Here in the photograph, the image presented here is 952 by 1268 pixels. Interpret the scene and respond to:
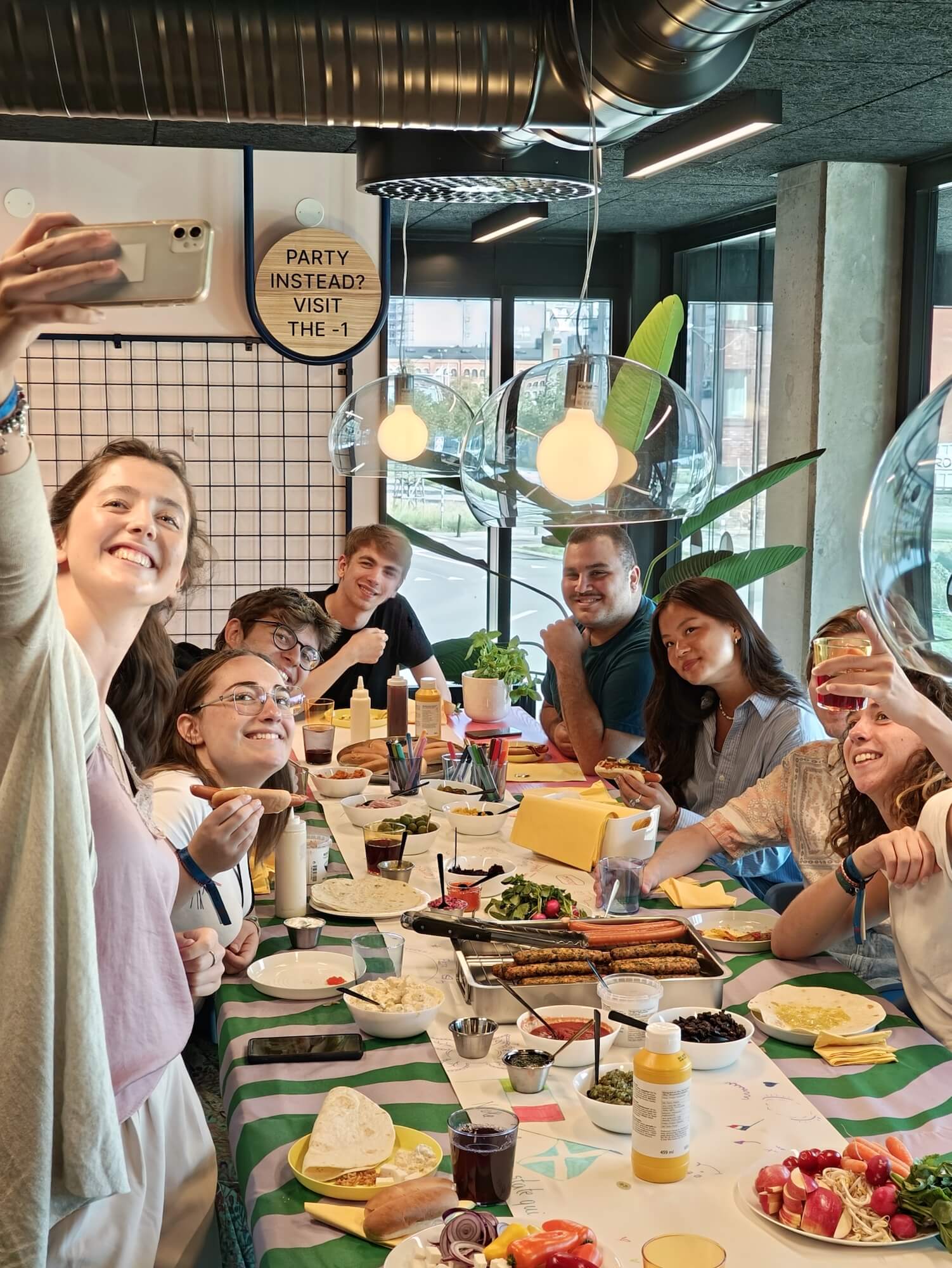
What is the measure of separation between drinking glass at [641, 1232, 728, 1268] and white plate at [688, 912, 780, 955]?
96 cm

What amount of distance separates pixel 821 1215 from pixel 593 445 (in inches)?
51.8

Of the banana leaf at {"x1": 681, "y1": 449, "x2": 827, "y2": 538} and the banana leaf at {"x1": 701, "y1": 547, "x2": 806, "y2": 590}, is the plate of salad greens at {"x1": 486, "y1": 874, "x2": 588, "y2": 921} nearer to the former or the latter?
the banana leaf at {"x1": 681, "y1": 449, "x2": 827, "y2": 538}

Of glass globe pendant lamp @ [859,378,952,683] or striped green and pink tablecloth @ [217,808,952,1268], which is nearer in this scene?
glass globe pendant lamp @ [859,378,952,683]

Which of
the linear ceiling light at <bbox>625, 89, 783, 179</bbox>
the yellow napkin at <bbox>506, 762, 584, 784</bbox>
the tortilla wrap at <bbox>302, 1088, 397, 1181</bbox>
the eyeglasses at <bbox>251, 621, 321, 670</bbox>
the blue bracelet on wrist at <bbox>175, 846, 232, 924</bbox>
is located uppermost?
the linear ceiling light at <bbox>625, 89, 783, 179</bbox>

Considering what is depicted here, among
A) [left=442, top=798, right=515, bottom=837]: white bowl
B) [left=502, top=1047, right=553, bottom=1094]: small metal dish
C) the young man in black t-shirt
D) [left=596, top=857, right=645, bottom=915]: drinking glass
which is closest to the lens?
[left=502, top=1047, right=553, bottom=1094]: small metal dish

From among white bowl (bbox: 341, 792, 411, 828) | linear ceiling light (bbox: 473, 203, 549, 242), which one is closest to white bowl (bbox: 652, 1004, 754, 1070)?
white bowl (bbox: 341, 792, 411, 828)

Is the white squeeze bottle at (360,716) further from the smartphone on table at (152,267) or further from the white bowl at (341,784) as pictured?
the smartphone on table at (152,267)

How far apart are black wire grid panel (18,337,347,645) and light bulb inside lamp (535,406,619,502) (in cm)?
282

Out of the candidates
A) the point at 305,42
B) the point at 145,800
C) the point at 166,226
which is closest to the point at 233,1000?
the point at 145,800

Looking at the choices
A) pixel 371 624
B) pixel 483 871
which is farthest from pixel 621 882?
pixel 371 624

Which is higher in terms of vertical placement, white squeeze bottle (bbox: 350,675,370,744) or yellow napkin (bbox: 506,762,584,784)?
white squeeze bottle (bbox: 350,675,370,744)

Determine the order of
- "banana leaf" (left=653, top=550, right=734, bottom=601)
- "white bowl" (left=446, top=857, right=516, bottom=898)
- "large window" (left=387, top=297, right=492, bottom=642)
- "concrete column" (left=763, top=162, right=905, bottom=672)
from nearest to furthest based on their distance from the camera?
"white bowl" (left=446, top=857, right=516, bottom=898), "banana leaf" (left=653, top=550, right=734, bottom=601), "concrete column" (left=763, top=162, right=905, bottom=672), "large window" (left=387, top=297, right=492, bottom=642)

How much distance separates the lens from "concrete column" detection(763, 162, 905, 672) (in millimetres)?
5125

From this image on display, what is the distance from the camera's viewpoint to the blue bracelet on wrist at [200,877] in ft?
6.36
